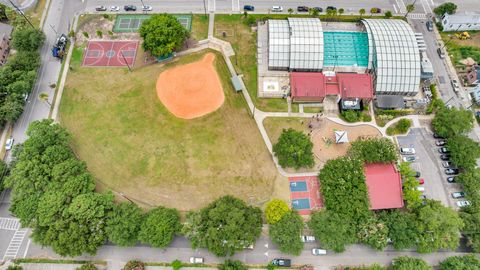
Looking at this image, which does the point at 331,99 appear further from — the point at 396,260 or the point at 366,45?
the point at 396,260

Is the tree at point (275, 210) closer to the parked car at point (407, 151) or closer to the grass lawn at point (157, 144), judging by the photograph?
the grass lawn at point (157, 144)

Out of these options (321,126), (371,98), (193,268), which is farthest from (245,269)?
(371,98)

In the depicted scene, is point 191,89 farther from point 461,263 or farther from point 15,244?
point 461,263

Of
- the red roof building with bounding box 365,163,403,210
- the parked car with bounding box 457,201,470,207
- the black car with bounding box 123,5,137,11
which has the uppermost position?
the black car with bounding box 123,5,137,11

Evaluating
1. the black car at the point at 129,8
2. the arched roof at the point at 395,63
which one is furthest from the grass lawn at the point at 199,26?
the arched roof at the point at 395,63

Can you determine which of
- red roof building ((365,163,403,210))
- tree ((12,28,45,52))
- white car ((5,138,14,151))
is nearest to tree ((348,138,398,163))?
red roof building ((365,163,403,210))

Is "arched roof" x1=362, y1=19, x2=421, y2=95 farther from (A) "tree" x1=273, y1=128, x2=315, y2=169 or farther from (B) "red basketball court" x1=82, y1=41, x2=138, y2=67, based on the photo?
(B) "red basketball court" x1=82, y1=41, x2=138, y2=67
